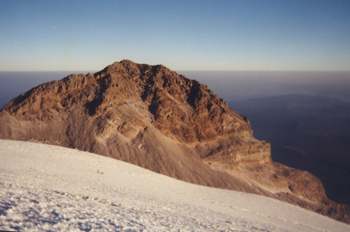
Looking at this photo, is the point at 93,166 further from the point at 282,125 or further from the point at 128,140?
the point at 282,125

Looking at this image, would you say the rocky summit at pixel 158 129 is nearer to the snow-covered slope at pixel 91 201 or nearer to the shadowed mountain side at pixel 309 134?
the snow-covered slope at pixel 91 201

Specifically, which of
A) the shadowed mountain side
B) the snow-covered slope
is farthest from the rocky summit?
the shadowed mountain side

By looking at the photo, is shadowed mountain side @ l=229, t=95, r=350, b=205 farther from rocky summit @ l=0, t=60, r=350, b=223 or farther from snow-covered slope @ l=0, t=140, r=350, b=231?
snow-covered slope @ l=0, t=140, r=350, b=231

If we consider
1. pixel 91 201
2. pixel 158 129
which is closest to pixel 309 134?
pixel 158 129

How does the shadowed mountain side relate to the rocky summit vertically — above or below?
below

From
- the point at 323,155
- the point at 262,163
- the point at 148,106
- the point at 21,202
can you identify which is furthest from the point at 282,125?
the point at 21,202

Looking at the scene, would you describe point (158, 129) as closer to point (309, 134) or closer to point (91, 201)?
point (91, 201)

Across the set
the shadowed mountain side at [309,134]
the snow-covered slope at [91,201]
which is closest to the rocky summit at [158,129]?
the snow-covered slope at [91,201]
